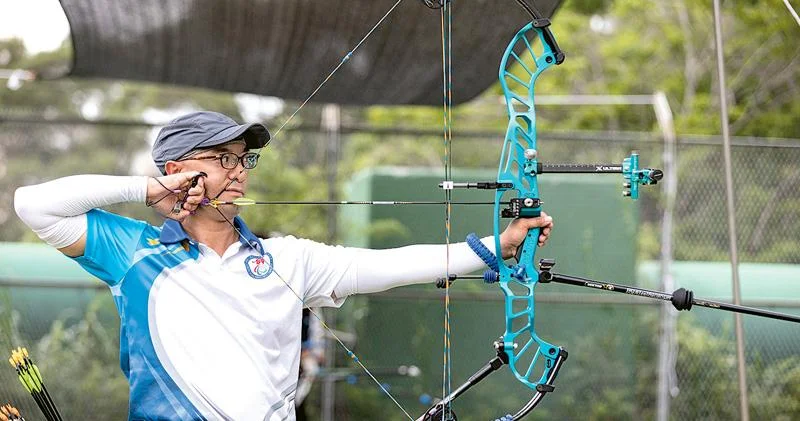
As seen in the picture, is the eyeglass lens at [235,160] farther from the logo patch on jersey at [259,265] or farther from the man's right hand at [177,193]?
the logo patch on jersey at [259,265]

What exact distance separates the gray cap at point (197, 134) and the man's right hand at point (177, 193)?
A: 70mm

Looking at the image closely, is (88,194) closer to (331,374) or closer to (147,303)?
(147,303)

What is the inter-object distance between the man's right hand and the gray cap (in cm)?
7

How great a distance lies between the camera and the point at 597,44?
11.1 m

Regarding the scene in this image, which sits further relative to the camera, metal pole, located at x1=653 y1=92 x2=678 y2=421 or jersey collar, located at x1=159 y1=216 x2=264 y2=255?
metal pole, located at x1=653 y1=92 x2=678 y2=421

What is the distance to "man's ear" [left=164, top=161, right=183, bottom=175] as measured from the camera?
2.35m

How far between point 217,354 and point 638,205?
3591mm

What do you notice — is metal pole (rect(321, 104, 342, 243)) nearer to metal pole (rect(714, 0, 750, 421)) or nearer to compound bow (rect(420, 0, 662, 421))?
metal pole (rect(714, 0, 750, 421))

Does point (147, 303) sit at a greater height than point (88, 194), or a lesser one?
lesser

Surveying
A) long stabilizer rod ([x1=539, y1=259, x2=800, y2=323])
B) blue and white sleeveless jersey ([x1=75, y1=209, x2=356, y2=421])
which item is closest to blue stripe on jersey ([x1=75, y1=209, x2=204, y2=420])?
blue and white sleeveless jersey ([x1=75, y1=209, x2=356, y2=421])

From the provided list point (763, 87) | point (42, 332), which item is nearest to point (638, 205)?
point (42, 332)

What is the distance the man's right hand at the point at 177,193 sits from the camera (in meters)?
2.24

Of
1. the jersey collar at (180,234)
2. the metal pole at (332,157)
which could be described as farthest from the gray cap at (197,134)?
the metal pole at (332,157)

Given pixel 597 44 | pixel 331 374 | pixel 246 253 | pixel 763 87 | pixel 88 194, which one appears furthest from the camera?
pixel 597 44
